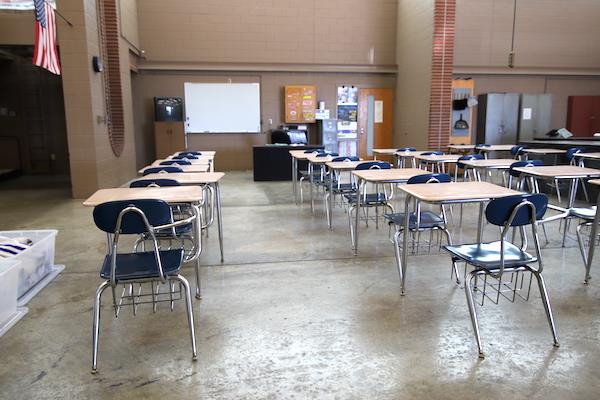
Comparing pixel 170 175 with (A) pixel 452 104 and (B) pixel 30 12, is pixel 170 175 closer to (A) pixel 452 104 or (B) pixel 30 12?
(B) pixel 30 12

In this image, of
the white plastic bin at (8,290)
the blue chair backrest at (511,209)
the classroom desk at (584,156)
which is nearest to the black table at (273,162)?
the classroom desk at (584,156)

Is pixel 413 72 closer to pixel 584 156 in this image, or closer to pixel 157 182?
pixel 584 156

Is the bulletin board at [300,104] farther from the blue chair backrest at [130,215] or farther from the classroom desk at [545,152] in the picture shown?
the blue chair backrest at [130,215]

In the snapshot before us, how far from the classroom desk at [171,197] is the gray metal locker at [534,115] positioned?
9.96 metres

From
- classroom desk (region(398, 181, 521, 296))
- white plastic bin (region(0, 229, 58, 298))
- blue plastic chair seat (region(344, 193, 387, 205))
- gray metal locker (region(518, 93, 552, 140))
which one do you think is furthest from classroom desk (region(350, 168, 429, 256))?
gray metal locker (region(518, 93, 552, 140))

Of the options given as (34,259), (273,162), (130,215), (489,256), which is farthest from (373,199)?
(273,162)

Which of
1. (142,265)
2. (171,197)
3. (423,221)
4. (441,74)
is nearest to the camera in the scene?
(142,265)

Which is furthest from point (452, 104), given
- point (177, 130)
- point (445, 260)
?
point (445, 260)

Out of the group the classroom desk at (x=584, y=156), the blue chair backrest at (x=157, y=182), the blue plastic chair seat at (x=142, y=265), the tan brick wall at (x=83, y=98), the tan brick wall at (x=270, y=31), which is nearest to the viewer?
the blue plastic chair seat at (x=142, y=265)

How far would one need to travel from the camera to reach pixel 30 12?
665cm

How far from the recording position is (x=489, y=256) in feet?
8.16

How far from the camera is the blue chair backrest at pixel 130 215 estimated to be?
6.90 feet

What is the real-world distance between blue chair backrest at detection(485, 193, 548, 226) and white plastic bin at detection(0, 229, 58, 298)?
295 centimetres

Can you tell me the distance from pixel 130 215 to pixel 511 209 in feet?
6.27
